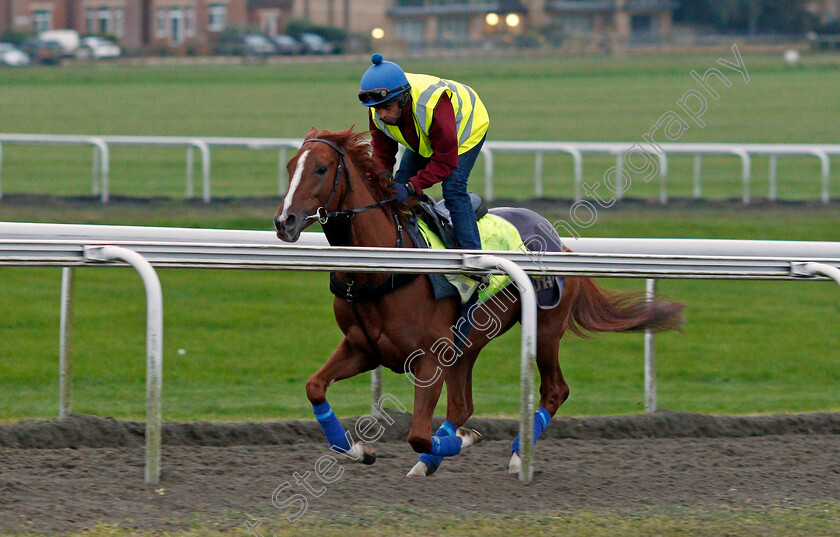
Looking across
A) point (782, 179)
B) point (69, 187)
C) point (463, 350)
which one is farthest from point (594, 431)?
point (782, 179)

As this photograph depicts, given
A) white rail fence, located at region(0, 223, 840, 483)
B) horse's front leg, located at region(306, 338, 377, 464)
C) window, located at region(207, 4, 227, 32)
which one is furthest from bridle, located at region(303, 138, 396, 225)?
window, located at region(207, 4, 227, 32)

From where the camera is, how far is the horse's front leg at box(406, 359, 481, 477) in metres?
3.89

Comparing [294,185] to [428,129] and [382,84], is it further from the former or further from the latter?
[428,129]

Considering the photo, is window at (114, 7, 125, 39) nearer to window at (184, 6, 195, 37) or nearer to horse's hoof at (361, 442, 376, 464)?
window at (184, 6, 195, 37)

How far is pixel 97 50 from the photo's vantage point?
1763 inches

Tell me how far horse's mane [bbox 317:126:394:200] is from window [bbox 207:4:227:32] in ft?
176

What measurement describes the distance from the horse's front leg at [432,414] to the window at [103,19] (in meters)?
55.4

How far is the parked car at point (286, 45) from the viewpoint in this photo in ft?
157

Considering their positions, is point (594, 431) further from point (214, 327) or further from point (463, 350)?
point (214, 327)

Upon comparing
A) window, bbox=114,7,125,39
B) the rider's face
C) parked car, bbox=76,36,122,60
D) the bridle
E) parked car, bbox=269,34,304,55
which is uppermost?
window, bbox=114,7,125,39

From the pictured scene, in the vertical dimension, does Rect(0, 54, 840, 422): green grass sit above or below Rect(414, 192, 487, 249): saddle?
below

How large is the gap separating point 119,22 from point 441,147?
181 feet

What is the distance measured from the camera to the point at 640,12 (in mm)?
61969

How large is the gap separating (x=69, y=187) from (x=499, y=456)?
10.3 metres
